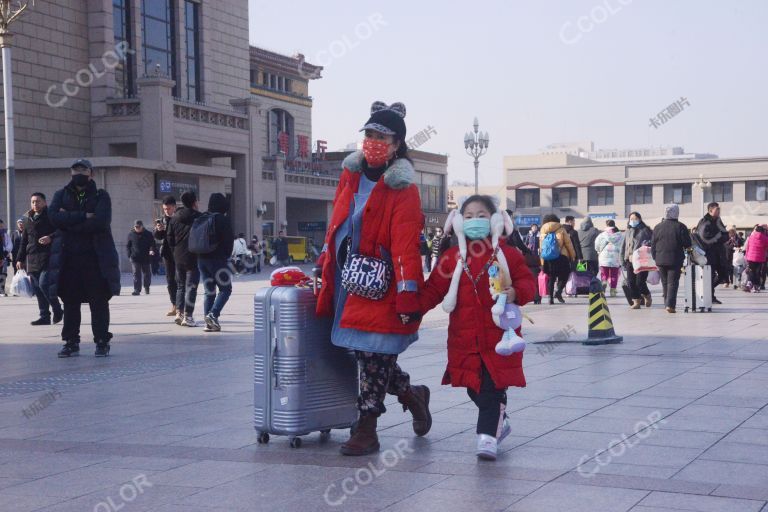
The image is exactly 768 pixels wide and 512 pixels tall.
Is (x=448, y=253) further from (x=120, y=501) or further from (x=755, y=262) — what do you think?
(x=755, y=262)

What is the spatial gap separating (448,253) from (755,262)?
17.5m

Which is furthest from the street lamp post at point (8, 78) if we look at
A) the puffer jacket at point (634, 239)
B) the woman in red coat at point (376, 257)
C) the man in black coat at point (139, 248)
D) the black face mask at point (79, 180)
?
the woman in red coat at point (376, 257)

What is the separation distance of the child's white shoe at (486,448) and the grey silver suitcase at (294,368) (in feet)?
3.27

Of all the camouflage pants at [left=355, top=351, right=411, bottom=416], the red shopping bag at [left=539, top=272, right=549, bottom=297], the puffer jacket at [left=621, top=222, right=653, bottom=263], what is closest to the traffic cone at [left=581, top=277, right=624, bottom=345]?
the camouflage pants at [left=355, top=351, right=411, bottom=416]

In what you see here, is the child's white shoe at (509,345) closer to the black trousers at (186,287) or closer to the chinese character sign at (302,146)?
the black trousers at (186,287)

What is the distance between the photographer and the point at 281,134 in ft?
197

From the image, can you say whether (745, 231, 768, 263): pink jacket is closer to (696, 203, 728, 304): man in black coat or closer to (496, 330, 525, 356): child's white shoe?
(696, 203, 728, 304): man in black coat

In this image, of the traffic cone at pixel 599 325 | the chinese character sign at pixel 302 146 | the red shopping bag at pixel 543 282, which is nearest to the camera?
the traffic cone at pixel 599 325

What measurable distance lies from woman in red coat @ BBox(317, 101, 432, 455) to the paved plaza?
1.57 feet

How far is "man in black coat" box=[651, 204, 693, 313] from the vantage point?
15.1m

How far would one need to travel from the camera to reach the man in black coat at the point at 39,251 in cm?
1375

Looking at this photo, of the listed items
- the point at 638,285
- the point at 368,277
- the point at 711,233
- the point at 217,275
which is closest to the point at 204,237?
the point at 217,275

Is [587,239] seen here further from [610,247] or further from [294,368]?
[294,368]

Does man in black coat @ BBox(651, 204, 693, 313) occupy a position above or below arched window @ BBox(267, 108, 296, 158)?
below
